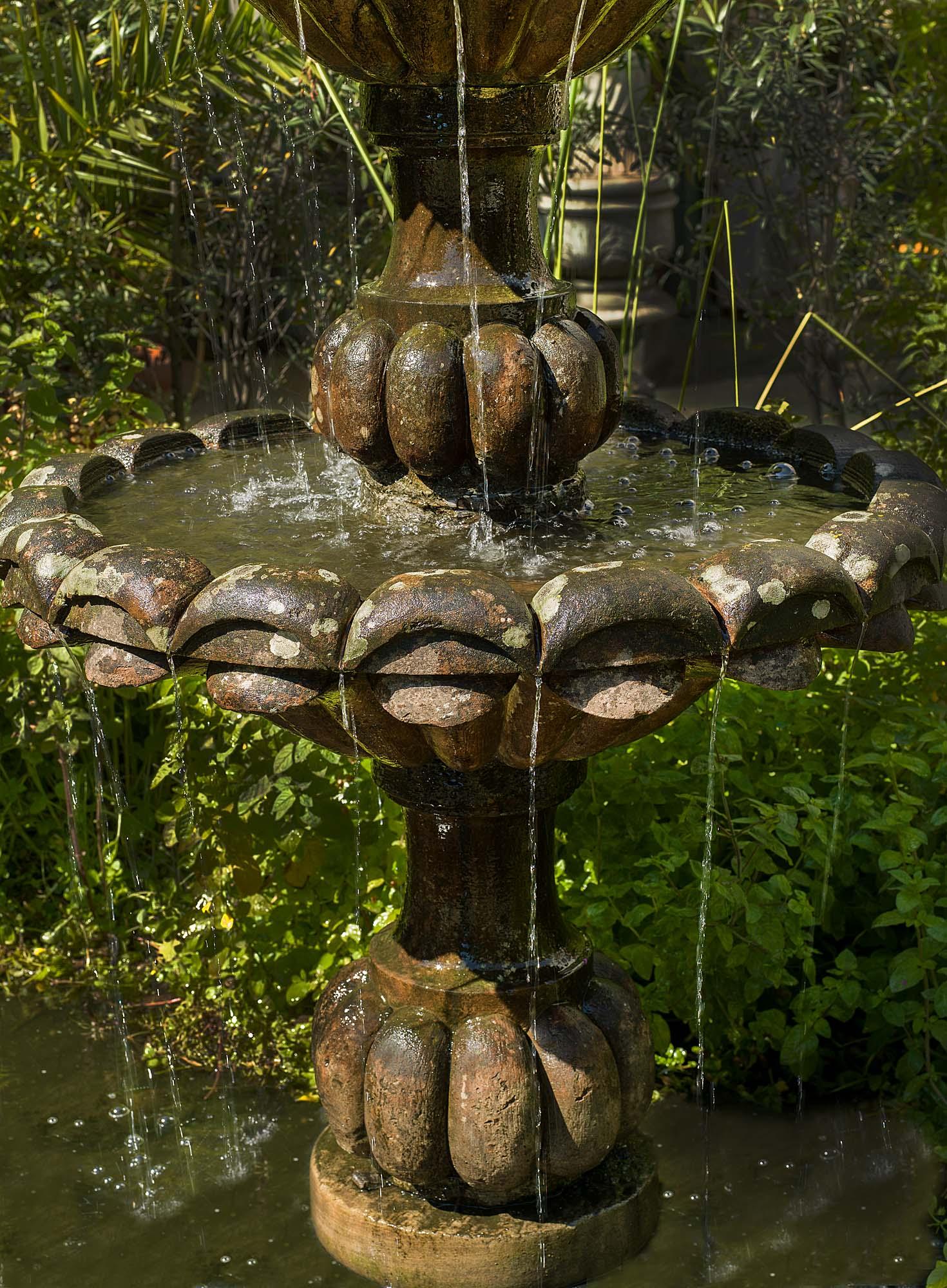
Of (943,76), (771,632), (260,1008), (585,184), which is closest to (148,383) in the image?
(585,184)

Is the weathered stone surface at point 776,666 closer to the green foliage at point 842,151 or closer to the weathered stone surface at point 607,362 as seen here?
the weathered stone surface at point 607,362

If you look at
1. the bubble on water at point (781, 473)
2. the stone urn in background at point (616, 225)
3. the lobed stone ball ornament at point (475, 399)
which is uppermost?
the lobed stone ball ornament at point (475, 399)

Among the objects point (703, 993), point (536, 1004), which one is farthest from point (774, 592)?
point (703, 993)

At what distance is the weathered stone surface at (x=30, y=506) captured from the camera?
238cm

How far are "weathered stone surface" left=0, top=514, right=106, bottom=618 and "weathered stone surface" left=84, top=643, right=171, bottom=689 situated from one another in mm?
96

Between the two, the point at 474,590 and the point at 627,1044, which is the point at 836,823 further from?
the point at 474,590

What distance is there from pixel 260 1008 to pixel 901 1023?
1.38m

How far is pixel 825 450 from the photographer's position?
9.30 feet

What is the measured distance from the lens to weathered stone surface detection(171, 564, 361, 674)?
6.57ft

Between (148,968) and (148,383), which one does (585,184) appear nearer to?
(148,383)

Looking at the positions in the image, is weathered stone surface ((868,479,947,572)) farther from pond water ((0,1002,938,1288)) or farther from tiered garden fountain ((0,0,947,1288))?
pond water ((0,1002,938,1288))

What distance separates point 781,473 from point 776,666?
2.56 feet

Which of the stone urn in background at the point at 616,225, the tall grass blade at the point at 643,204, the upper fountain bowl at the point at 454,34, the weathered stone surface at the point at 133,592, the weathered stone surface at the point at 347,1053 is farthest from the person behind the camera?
the stone urn in background at the point at 616,225

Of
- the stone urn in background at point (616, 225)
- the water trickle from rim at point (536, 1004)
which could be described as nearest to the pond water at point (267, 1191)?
the water trickle from rim at point (536, 1004)
